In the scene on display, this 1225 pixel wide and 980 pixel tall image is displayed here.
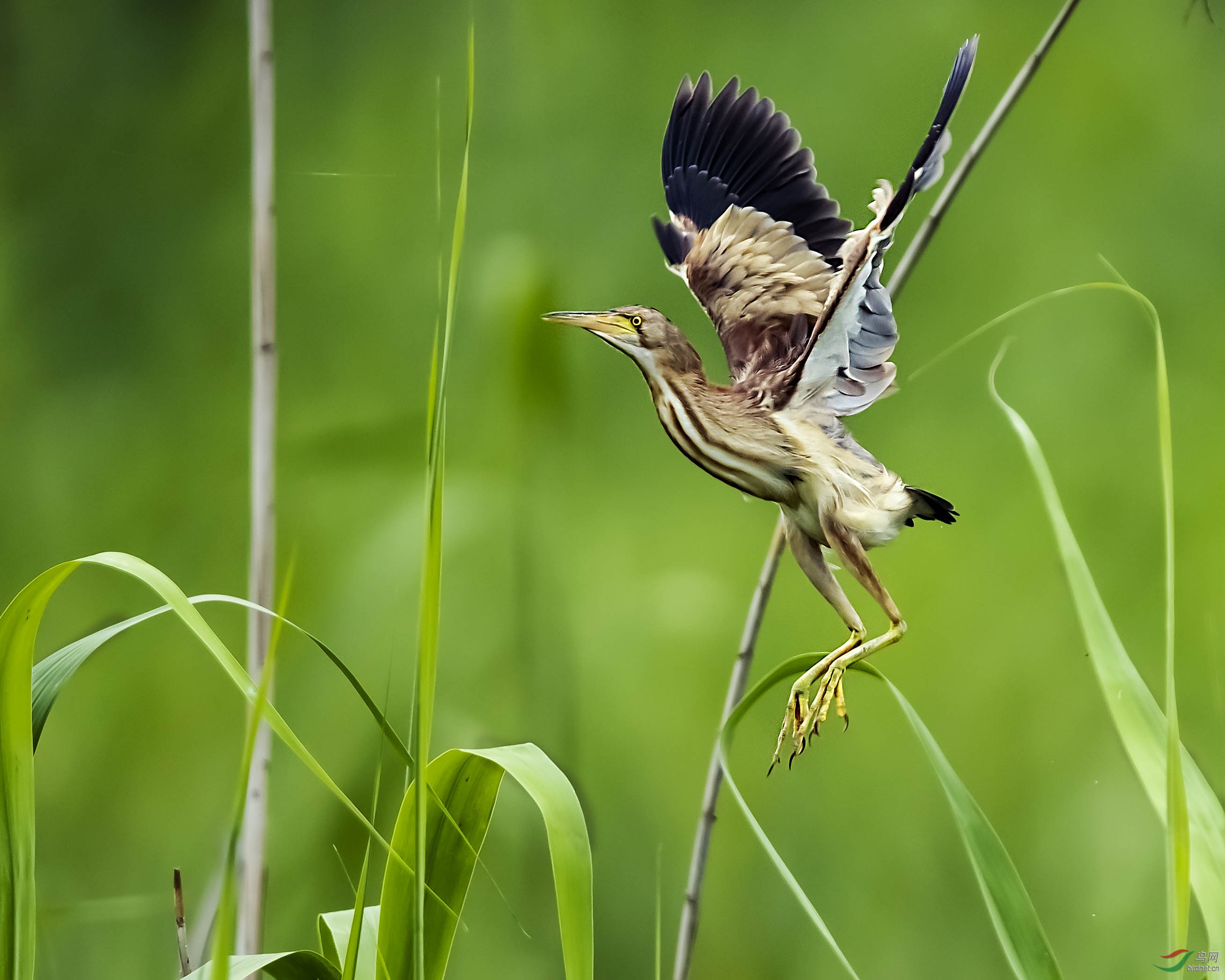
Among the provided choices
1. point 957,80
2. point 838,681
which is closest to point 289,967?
point 838,681

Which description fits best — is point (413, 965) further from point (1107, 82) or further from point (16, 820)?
point (1107, 82)

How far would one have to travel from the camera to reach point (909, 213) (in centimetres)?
81

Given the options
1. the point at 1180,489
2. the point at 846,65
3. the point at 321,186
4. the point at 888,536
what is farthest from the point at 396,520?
the point at 1180,489

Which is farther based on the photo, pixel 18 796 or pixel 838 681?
pixel 838 681

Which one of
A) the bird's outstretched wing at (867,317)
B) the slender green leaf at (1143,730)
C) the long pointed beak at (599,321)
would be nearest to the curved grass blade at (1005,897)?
the slender green leaf at (1143,730)

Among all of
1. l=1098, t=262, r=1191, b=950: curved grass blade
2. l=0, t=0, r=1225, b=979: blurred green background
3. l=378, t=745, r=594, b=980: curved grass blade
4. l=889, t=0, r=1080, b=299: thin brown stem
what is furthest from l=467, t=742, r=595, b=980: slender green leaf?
l=889, t=0, r=1080, b=299: thin brown stem

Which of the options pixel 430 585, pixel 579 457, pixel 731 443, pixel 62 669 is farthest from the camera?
pixel 579 457

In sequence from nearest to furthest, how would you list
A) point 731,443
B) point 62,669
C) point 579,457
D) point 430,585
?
point 430,585, point 62,669, point 731,443, point 579,457

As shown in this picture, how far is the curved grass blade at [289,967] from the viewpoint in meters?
0.62

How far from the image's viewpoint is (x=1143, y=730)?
2.26 feet

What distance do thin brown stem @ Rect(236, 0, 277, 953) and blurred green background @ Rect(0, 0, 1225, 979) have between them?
0.02m

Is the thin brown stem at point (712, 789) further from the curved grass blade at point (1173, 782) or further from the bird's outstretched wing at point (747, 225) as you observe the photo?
the curved grass blade at point (1173, 782)

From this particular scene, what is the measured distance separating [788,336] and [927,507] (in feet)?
0.55
